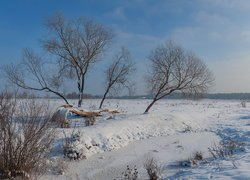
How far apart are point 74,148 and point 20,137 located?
10.8 ft

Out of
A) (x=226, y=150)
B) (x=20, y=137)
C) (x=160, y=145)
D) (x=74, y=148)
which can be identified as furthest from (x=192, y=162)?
(x=20, y=137)

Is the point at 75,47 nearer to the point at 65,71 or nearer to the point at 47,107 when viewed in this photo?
the point at 65,71

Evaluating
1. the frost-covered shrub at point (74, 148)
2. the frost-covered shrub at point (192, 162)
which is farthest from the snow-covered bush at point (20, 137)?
the frost-covered shrub at point (192, 162)

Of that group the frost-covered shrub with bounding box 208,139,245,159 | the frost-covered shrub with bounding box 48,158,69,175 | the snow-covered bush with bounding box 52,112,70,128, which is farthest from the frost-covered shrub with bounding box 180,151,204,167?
the snow-covered bush with bounding box 52,112,70,128

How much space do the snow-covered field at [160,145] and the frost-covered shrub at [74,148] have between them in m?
0.12

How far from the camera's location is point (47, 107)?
1143cm

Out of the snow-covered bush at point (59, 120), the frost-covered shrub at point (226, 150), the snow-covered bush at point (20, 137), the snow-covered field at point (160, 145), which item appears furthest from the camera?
the snow-covered bush at point (59, 120)

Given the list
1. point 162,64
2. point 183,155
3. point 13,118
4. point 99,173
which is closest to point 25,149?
point 13,118

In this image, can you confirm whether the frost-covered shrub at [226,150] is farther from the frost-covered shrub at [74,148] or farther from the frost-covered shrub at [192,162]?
the frost-covered shrub at [74,148]

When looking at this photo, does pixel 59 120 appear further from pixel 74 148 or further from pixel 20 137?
pixel 20 137

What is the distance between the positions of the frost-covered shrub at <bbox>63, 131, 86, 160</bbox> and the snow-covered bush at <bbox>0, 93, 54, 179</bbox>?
2.41 metres

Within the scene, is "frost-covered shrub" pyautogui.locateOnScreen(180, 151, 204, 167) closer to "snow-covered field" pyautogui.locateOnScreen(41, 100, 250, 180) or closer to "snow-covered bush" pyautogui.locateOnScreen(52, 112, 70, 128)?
"snow-covered field" pyautogui.locateOnScreen(41, 100, 250, 180)

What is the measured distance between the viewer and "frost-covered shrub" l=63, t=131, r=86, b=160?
13766 mm

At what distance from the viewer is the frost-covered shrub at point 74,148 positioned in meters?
13.8
